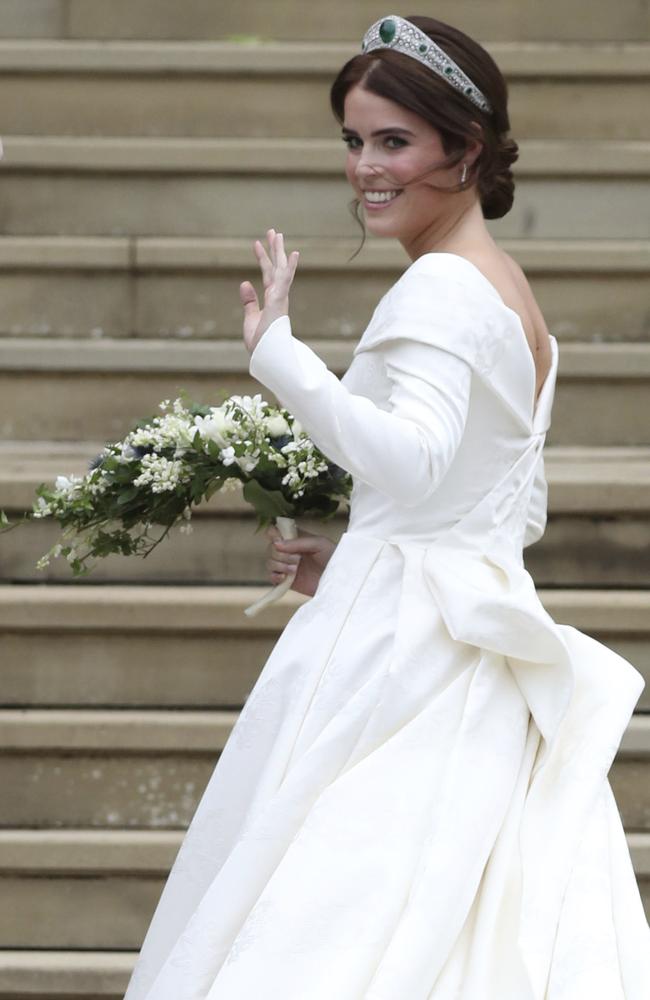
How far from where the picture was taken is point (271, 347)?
228 cm

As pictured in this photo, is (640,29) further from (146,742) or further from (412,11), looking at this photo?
(146,742)

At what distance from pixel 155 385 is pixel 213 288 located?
390 mm

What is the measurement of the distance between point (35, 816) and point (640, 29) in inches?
130

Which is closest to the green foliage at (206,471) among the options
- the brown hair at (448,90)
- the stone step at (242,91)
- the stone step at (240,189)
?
the brown hair at (448,90)

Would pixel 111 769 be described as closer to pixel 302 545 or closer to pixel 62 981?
pixel 62 981

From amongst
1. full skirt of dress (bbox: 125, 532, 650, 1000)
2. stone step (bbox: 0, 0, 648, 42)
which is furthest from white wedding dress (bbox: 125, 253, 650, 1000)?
stone step (bbox: 0, 0, 648, 42)

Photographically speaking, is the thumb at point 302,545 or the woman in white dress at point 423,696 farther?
the thumb at point 302,545

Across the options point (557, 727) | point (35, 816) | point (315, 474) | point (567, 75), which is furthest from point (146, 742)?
point (567, 75)

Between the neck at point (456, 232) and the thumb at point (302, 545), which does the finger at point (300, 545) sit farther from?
the neck at point (456, 232)

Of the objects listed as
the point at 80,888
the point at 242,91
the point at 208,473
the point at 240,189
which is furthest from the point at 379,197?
the point at 242,91

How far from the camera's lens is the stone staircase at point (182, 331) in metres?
3.97

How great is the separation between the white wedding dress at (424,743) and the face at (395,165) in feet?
0.51

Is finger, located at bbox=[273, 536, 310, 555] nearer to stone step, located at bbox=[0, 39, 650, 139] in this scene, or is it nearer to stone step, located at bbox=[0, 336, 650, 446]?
stone step, located at bbox=[0, 336, 650, 446]

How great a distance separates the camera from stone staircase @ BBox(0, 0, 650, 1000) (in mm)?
3975
